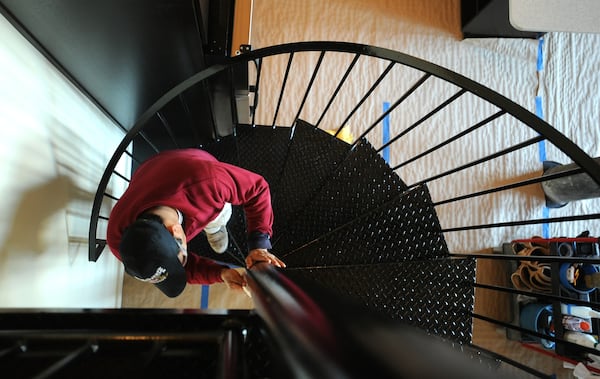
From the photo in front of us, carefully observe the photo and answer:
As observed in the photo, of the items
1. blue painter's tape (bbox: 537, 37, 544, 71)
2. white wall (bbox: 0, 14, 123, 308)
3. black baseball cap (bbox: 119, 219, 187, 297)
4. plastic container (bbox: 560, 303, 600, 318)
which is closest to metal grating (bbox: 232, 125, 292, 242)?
white wall (bbox: 0, 14, 123, 308)

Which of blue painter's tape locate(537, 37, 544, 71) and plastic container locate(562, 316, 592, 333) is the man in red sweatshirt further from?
blue painter's tape locate(537, 37, 544, 71)

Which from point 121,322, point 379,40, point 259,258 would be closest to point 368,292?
point 259,258

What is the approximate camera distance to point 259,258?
4.36ft

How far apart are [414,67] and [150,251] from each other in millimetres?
1019

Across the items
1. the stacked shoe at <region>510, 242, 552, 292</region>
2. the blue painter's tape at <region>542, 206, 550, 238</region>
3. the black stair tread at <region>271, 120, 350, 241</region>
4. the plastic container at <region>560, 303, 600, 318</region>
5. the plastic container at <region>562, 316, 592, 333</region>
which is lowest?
the plastic container at <region>562, 316, 592, 333</region>

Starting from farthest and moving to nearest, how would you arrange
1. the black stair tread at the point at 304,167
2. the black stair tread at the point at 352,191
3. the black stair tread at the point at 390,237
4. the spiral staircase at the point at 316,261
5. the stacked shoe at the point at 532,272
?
the stacked shoe at the point at 532,272, the black stair tread at the point at 304,167, the black stair tread at the point at 352,191, the black stair tread at the point at 390,237, the spiral staircase at the point at 316,261

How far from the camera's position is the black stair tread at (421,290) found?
1449 millimetres

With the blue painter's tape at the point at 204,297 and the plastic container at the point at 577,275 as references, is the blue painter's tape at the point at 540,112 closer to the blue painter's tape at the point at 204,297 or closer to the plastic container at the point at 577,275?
the plastic container at the point at 577,275

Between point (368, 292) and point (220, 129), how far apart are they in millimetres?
1201

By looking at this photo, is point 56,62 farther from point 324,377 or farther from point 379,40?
point 379,40

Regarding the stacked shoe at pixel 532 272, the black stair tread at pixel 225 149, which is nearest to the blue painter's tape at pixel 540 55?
the stacked shoe at pixel 532 272

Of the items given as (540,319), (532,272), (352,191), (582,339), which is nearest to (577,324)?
(582,339)

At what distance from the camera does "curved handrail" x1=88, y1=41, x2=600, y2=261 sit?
3.42 feet

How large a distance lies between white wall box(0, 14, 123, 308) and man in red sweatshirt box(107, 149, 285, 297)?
1.02 feet
